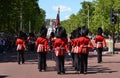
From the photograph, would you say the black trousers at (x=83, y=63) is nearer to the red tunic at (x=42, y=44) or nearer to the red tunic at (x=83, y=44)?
the red tunic at (x=83, y=44)

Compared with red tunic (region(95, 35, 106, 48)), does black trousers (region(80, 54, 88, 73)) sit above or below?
below

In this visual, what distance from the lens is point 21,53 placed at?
1057 inches

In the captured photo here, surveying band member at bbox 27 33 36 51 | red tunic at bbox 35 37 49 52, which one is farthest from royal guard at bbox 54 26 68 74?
band member at bbox 27 33 36 51

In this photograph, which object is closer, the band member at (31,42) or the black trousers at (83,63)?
the black trousers at (83,63)

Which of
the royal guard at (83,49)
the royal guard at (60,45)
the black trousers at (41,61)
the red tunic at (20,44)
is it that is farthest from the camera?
the red tunic at (20,44)

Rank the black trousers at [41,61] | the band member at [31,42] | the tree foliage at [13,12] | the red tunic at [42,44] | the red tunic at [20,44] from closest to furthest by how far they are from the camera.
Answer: the red tunic at [42,44]
the black trousers at [41,61]
the red tunic at [20,44]
the band member at [31,42]
the tree foliage at [13,12]

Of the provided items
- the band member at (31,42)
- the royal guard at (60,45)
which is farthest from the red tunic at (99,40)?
the band member at (31,42)

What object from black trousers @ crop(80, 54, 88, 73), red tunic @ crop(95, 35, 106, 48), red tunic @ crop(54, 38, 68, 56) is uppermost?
red tunic @ crop(95, 35, 106, 48)

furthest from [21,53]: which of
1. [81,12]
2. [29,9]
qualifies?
[81,12]

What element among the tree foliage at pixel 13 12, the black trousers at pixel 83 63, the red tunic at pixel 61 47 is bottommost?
the black trousers at pixel 83 63

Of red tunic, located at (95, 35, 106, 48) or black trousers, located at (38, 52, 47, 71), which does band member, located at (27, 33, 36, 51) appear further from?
black trousers, located at (38, 52, 47, 71)

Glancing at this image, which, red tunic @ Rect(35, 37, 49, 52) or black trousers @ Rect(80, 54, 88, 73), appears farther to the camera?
red tunic @ Rect(35, 37, 49, 52)

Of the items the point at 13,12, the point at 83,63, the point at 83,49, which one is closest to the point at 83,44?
the point at 83,49

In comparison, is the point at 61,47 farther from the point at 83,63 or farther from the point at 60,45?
the point at 83,63
